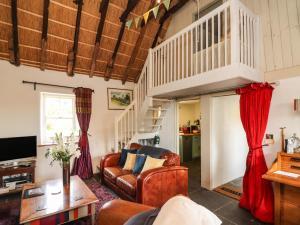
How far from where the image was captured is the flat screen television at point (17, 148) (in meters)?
3.32

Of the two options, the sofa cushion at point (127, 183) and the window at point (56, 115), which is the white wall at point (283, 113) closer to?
the sofa cushion at point (127, 183)

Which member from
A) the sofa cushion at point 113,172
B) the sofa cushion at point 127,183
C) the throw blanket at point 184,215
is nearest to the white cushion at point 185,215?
the throw blanket at point 184,215

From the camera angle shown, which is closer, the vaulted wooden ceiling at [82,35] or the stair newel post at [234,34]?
the stair newel post at [234,34]

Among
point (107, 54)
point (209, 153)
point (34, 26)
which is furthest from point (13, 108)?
point (209, 153)

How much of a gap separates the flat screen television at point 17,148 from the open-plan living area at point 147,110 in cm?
2

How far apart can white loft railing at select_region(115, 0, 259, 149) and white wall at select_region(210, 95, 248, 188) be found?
0.99 meters

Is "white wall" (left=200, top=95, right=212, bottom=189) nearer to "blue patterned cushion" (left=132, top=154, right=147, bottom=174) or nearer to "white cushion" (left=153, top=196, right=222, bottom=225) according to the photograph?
"blue patterned cushion" (left=132, top=154, right=147, bottom=174)

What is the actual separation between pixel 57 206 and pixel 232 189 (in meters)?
3.12

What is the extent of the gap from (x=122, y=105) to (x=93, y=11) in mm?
2412

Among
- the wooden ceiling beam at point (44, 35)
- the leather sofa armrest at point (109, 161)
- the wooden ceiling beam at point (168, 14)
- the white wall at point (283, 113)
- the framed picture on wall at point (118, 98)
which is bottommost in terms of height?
the leather sofa armrest at point (109, 161)

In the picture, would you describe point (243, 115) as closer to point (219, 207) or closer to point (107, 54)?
point (219, 207)

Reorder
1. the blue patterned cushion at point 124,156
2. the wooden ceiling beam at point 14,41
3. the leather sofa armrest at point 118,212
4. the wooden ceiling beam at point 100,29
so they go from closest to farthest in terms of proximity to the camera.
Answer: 1. the leather sofa armrest at point 118,212
2. the wooden ceiling beam at point 14,41
3. the wooden ceiling beam at point 100,29
4. the blue patterned cushion at point 124,156

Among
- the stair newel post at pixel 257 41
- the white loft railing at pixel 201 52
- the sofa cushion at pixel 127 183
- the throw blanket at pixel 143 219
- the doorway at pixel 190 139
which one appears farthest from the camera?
the doorway at pixel 190 139

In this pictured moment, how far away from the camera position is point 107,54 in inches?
172
